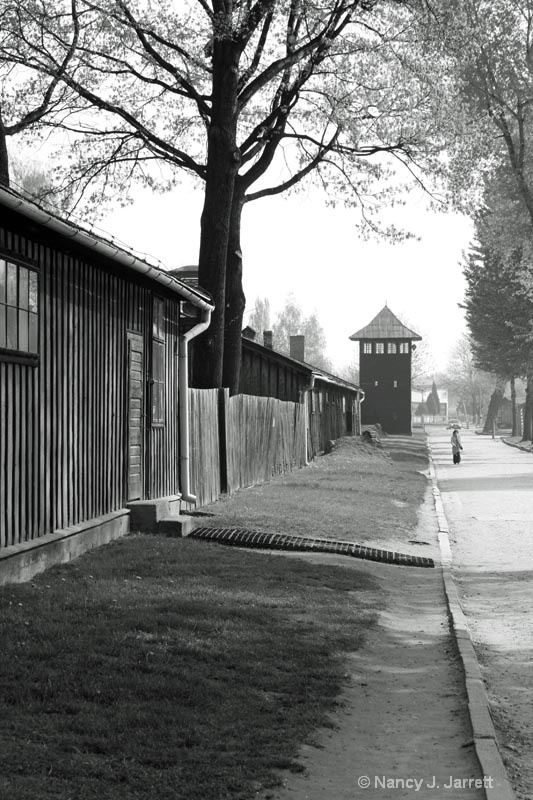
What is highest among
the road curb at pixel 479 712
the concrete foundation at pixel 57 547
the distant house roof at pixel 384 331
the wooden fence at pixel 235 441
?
the distant house roof at pixel 384 331

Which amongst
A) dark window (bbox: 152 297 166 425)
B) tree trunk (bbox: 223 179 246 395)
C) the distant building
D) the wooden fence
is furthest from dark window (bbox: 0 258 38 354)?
the distant building

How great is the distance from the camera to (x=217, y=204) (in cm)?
2053

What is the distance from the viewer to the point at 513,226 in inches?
1575

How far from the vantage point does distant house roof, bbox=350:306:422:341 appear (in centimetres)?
7406

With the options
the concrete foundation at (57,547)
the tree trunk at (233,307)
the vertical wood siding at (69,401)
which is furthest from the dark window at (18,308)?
the tree trunk at (233,307)

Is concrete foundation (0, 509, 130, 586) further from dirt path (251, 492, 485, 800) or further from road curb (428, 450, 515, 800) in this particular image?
road curb (428, 450, 515, 800)

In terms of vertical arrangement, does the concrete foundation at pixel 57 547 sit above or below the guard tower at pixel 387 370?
below

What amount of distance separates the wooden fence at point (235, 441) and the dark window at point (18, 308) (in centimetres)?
703

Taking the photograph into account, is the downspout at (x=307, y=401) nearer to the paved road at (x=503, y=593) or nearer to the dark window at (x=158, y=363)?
the paved road at (x=503, y=593)

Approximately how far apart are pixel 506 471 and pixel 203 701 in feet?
96.4

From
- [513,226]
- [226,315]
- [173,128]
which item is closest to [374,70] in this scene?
[173,128]

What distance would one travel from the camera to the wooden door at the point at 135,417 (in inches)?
546

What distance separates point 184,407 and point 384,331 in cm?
5872

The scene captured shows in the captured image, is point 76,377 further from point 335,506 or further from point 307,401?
point 307,401
